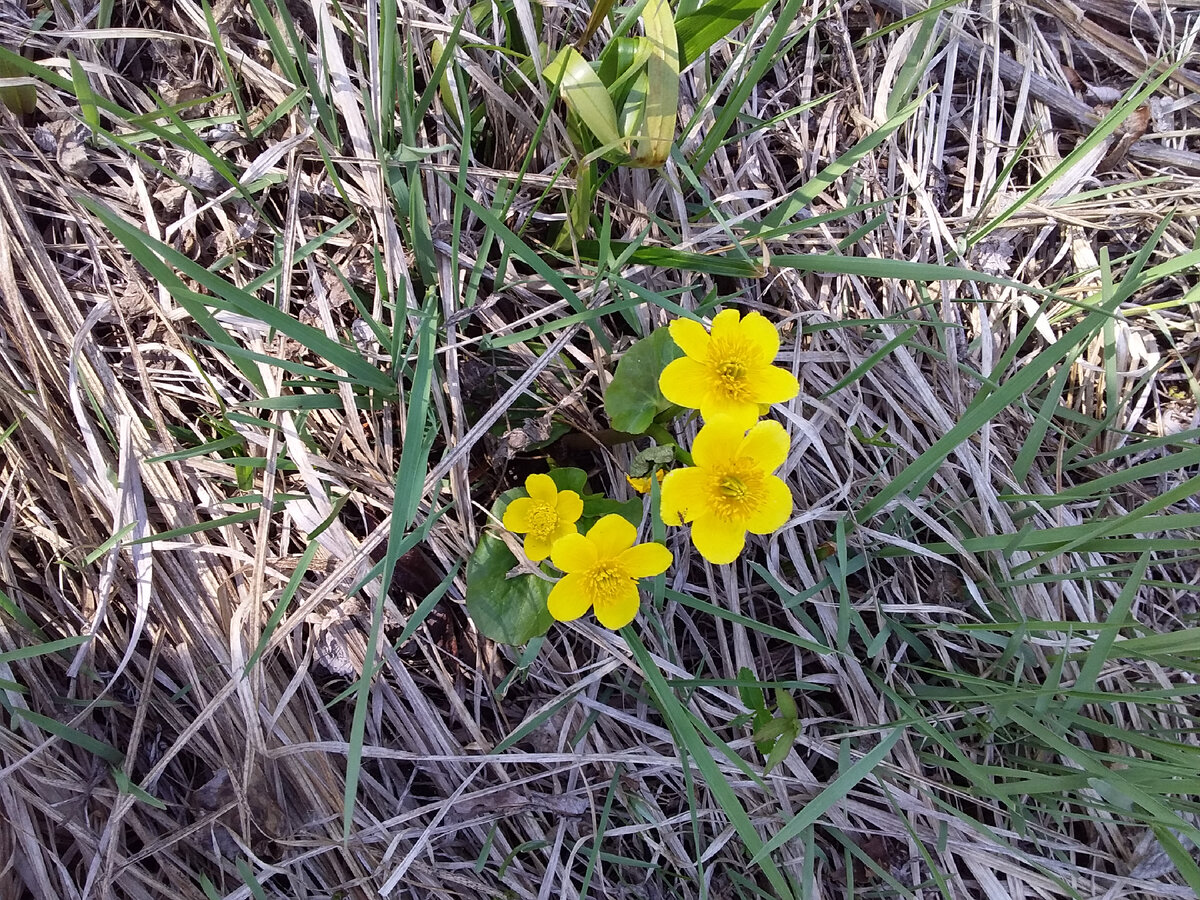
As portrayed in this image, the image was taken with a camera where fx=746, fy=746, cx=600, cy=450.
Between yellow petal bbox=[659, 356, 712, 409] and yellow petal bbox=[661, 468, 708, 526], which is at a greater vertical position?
yellow petal bbox=[659, 356, 712, 409]

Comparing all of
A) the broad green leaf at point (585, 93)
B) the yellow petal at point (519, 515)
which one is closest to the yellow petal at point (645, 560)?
the yellow petal at point (519, 515)

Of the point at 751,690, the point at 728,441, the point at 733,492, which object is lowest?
the point at 751,690

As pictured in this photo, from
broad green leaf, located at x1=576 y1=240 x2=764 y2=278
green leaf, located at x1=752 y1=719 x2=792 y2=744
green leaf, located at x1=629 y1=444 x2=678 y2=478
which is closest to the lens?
green leaf, located at x1=629 y1=444 x2=678 y2=478

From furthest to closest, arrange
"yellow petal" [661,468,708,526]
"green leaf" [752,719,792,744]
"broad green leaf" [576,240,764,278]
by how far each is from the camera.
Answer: "broad green leaf" [576,240,764,278], "green leaf" [752,719,792,744], "yellow petal" [661,468,708,526]

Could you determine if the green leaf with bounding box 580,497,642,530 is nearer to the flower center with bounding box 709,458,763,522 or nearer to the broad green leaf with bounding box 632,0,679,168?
the flower center with bounding box 709,458,763,522

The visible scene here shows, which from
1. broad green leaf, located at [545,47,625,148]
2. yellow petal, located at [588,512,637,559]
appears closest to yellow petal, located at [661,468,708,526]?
yellow petal, located at [588,512,637,559]

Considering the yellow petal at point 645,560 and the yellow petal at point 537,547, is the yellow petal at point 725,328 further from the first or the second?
the yellow petal at point 537,547

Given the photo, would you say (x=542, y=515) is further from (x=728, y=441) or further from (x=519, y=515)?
(x=728, y=441)

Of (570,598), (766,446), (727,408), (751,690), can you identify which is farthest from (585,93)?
(751,690)
